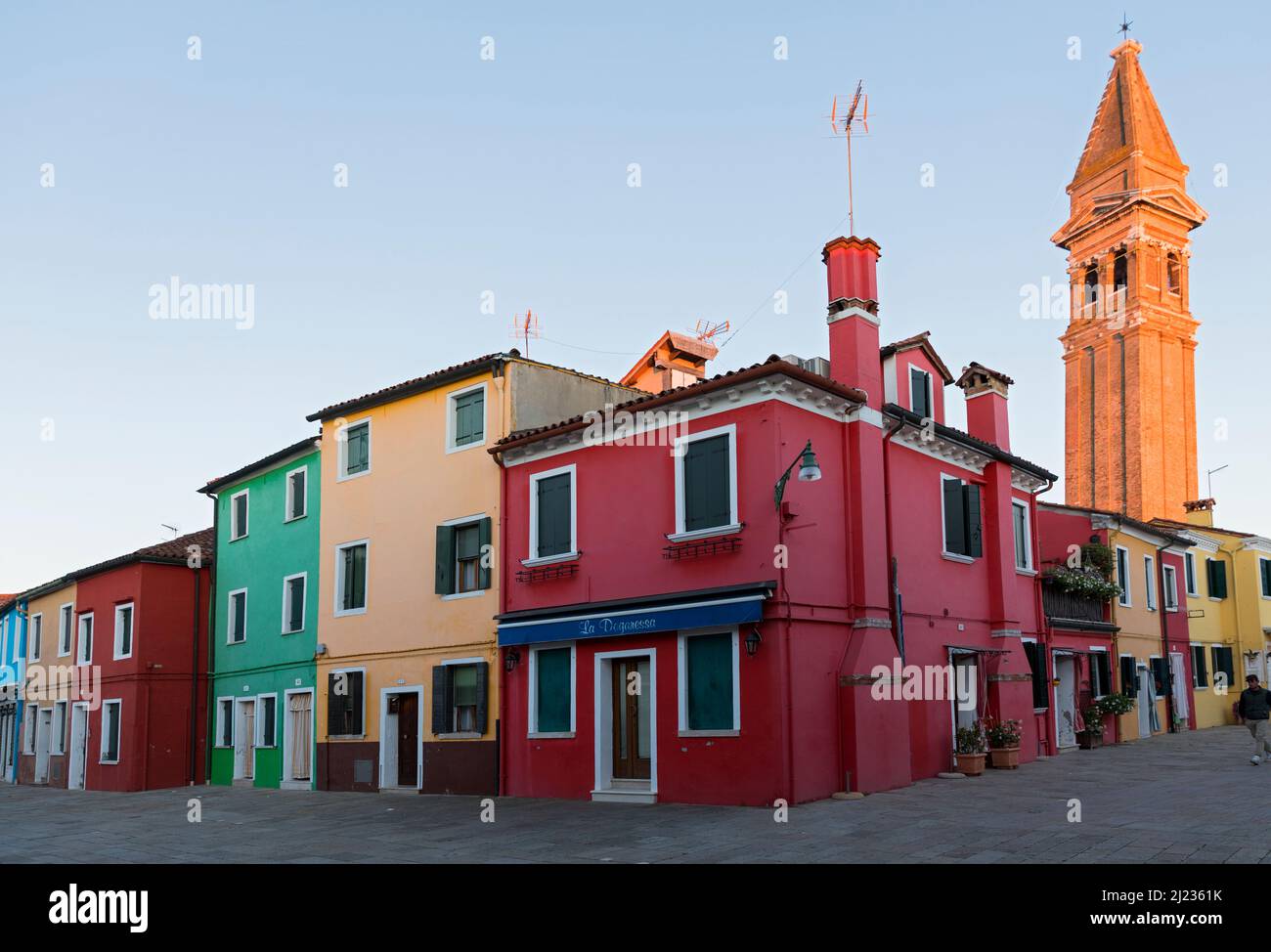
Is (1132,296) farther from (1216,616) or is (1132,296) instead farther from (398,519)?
(398,519)

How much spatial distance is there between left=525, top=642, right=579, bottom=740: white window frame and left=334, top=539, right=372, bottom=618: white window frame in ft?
18.2

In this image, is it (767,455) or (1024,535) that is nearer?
(767,455)

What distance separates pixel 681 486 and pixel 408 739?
860 centimetres

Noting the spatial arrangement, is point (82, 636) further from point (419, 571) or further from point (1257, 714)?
point (1257, 714)

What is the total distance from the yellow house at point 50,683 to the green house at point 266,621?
21.8 feet

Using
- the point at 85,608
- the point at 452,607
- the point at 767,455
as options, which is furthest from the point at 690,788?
the point at 85,608

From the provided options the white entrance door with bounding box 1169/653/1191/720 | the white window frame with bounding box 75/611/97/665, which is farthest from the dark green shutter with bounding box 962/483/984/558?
the white window frame with bounding box 75/611/97/665

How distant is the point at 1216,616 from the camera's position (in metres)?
34.9

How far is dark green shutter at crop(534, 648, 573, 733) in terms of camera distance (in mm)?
18911

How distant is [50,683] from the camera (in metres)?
35.0

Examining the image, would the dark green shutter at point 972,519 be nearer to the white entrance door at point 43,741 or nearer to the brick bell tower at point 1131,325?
the white entrance door at point 43,741

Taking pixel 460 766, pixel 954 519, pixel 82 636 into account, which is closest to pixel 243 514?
pixel 82 636
